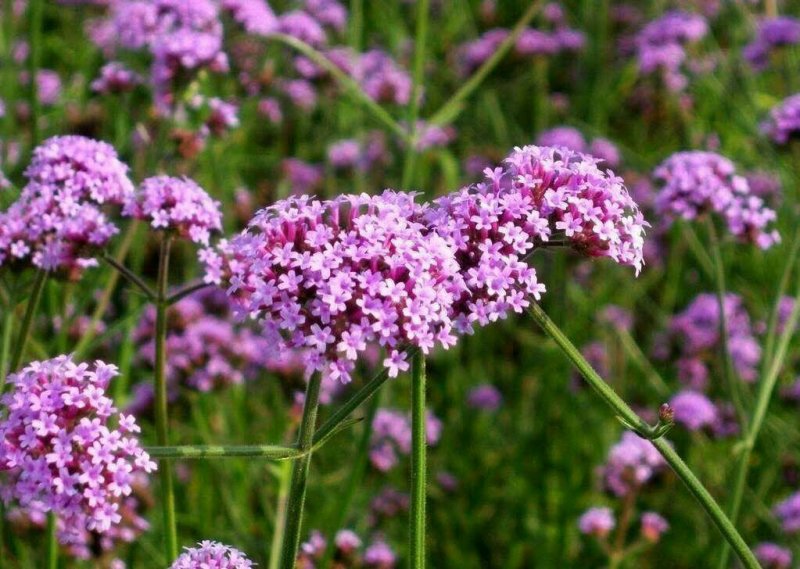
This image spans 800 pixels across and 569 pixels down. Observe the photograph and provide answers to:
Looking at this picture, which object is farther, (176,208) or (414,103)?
(414,103)

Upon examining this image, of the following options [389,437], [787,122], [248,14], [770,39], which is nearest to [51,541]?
[389,437]

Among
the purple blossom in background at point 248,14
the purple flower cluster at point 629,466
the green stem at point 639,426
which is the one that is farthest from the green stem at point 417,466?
the purple blossom in background at point 248,14

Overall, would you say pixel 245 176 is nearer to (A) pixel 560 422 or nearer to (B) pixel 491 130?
(B) pixel 491 130

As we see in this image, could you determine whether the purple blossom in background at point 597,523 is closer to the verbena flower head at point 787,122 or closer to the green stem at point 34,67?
the verbena flower head at point 787,122

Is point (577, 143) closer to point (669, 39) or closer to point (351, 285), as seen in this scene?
point (669, 39)

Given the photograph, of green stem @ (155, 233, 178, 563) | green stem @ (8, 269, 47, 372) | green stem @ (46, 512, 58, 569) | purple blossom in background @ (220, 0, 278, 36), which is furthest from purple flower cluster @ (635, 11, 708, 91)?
green stem @ (46, 512, 58, 569)

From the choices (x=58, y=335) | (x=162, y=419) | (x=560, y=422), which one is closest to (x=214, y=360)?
(x=58, y=335)
